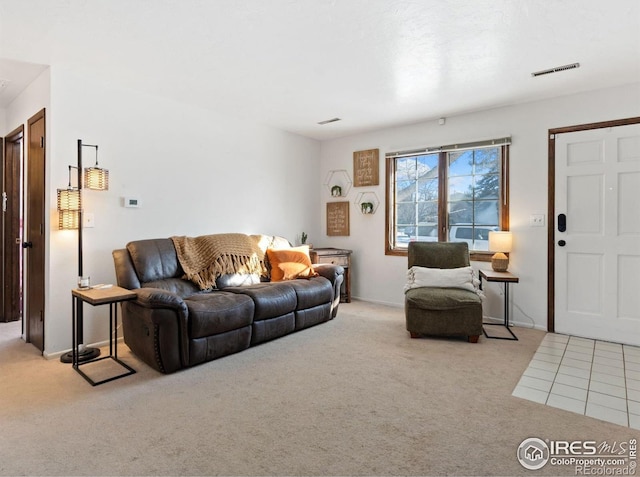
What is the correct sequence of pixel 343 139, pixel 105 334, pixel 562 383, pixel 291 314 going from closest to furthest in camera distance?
pixel 562 383
pixel 105 334
pixel 291 314
pixel 343 139

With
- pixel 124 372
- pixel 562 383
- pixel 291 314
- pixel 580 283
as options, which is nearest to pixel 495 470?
pixel 562 383

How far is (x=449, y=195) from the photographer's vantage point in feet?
14.9

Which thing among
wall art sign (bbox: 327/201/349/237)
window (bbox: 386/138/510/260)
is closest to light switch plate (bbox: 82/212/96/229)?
wall art sign (bbox: 327/201/349/237)

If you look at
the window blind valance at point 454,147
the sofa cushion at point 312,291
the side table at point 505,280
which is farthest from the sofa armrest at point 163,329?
the window blind valance at point 454,147

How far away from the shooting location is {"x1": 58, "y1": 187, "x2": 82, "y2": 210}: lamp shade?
296cm

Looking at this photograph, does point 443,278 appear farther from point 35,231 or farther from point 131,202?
point 35,231

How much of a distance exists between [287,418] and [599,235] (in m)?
3.42

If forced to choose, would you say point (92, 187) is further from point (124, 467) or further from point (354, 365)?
point (354, 365)

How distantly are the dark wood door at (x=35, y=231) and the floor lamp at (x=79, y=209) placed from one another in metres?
0.27

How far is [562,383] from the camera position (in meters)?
2.55

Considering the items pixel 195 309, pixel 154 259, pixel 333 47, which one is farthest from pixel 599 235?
pixel 154 259

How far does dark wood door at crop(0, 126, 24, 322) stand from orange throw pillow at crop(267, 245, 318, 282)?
2.78 m

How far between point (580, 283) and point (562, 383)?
1542mm

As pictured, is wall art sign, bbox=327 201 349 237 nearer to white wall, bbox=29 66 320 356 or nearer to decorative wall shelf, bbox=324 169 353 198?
decorative wall shelf, bbox=324 169 353 198
